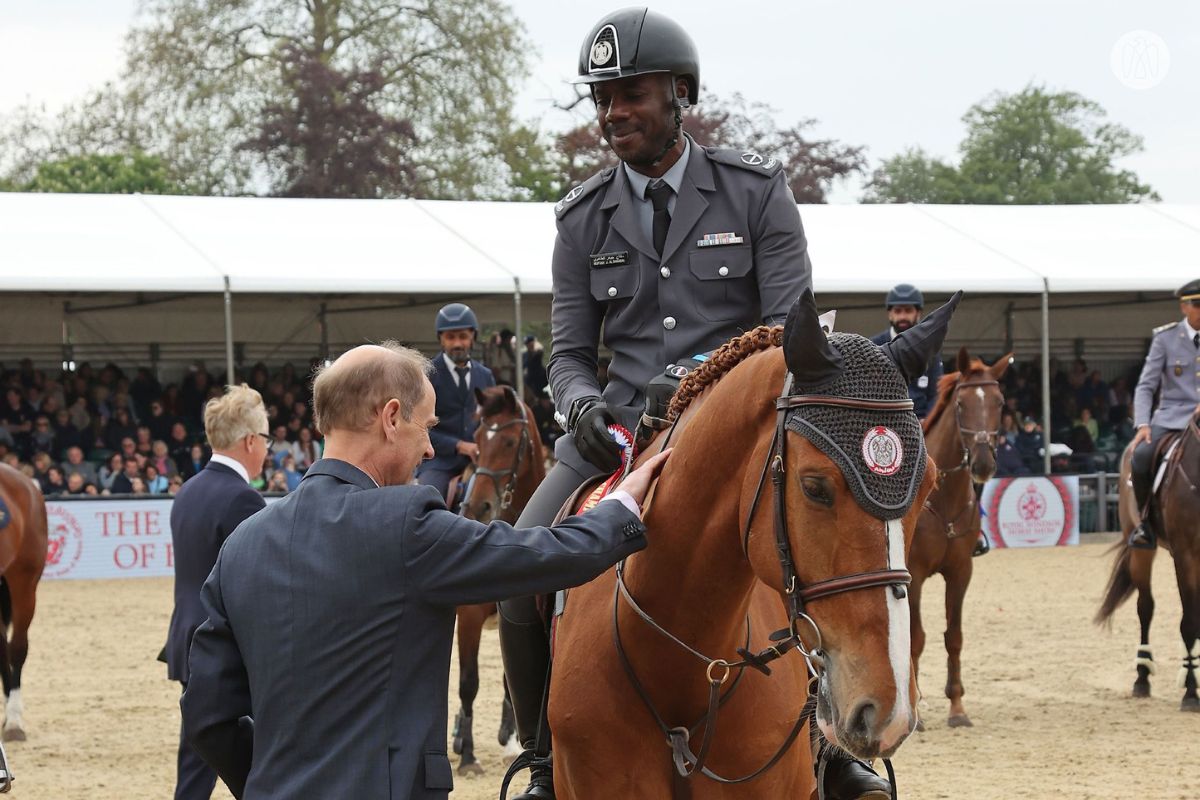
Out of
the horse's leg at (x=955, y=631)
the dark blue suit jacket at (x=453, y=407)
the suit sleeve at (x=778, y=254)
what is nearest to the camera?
the suit sleeve at (x=778, y=254)

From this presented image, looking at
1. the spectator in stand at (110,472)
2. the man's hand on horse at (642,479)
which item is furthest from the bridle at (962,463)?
the spectator in stand at (110,472)

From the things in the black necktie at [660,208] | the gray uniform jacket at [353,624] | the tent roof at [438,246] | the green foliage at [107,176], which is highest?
the green foliage at [107,176]

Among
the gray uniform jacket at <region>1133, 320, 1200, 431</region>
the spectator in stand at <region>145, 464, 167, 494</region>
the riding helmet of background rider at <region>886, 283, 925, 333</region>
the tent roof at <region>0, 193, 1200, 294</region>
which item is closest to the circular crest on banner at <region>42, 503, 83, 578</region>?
the spectator in stand at <region>145, 464, 167, 494</region>

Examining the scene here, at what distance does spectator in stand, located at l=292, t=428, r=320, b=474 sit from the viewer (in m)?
20.0

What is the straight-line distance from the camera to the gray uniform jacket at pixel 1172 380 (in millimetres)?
10672

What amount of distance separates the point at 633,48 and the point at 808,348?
1.41m

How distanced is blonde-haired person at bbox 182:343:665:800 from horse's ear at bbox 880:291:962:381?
0.76 metres

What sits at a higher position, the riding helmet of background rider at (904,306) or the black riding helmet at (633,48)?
the black riding helmet at (633,48)

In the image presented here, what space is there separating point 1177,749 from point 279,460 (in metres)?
14.3

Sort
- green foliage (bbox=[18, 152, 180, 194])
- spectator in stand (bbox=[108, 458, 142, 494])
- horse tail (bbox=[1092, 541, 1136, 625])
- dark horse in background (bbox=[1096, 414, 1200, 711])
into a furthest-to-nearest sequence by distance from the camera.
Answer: green foliage (bbox=[18, 152, 180, 194])
spectator in stand (bbox=[108, 458, 142, 494])
horse tail (bbox=[1092, 541, 1136, 625])
dark horse in background (bbox=[1096, 414, 1200, 711])

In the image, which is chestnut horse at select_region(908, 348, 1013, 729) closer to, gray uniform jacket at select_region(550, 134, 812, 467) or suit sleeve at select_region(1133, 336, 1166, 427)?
suit sleeve at select_region(1133, 336, 1166, 427)

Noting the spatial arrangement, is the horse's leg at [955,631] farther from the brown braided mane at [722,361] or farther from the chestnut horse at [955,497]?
the brown braided mane at [722,361]

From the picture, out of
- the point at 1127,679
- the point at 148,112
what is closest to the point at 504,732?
the point at 1127,679

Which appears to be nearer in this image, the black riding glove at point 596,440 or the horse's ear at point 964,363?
the black riding glove at point 596,440
